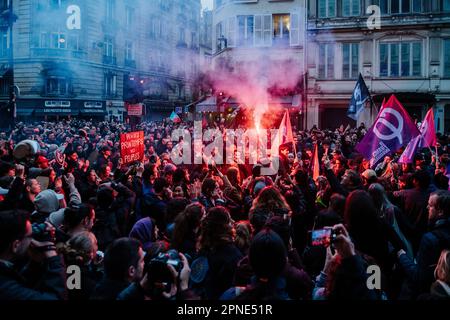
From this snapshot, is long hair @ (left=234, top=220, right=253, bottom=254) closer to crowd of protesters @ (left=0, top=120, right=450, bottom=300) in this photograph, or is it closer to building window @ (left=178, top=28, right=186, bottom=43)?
crowd of protesters @ (left=0, top=120, right=450, bottom=300)

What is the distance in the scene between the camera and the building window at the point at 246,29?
83.7 ft

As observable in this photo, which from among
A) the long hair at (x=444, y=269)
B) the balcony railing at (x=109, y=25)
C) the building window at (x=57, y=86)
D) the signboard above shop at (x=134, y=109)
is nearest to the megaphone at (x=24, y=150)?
the signboard above shop at (x=134, y=109)

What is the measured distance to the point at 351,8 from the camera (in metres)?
24.3

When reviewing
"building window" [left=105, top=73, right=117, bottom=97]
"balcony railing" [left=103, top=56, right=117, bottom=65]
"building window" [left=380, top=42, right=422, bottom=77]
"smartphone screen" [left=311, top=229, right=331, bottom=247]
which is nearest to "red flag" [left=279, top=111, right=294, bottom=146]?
"smartphone screen" [left=311, top=229, right=331, bottom=247]

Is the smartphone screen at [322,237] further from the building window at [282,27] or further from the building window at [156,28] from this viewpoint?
the building window at [282,27]

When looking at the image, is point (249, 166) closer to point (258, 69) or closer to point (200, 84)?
point (258, 69)

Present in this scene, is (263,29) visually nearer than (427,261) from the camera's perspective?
No

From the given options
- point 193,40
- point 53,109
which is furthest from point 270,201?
point 53,109

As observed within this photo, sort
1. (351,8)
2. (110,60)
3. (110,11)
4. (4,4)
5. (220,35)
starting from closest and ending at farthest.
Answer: (351,8) → (220,35) → (110,11) → (4,4) → (110,60)

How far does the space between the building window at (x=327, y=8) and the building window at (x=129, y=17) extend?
11213 mm

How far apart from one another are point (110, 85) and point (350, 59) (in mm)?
19142

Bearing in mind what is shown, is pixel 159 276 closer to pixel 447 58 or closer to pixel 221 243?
pixel 221 243

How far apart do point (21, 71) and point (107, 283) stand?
1246 inches

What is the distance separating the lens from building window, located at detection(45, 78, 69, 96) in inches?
1189
